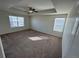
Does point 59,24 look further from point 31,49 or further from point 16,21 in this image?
point 16,21

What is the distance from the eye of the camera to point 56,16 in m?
5.80

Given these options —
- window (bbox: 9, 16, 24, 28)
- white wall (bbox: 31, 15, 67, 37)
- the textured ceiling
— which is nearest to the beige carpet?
the textured ceiling

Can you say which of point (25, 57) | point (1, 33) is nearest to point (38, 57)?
point (25, 57)

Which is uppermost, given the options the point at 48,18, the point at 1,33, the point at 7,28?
the point at 48,18

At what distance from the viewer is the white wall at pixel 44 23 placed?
20.1ft

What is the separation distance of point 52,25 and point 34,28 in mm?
2759

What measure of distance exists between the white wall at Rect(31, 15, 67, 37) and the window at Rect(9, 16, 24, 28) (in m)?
1.42

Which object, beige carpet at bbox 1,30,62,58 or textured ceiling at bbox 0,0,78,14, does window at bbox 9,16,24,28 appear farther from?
textured ceiling at bbox 0,0,78,14

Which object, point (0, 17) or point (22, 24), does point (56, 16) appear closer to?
point (22, 24)

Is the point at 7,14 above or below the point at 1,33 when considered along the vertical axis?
above

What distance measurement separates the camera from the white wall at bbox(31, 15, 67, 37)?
6.14 metres

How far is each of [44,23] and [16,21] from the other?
300 cm

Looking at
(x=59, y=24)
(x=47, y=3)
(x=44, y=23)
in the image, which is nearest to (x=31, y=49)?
(x=47, y=3)

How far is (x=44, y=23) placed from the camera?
6.96 metres
